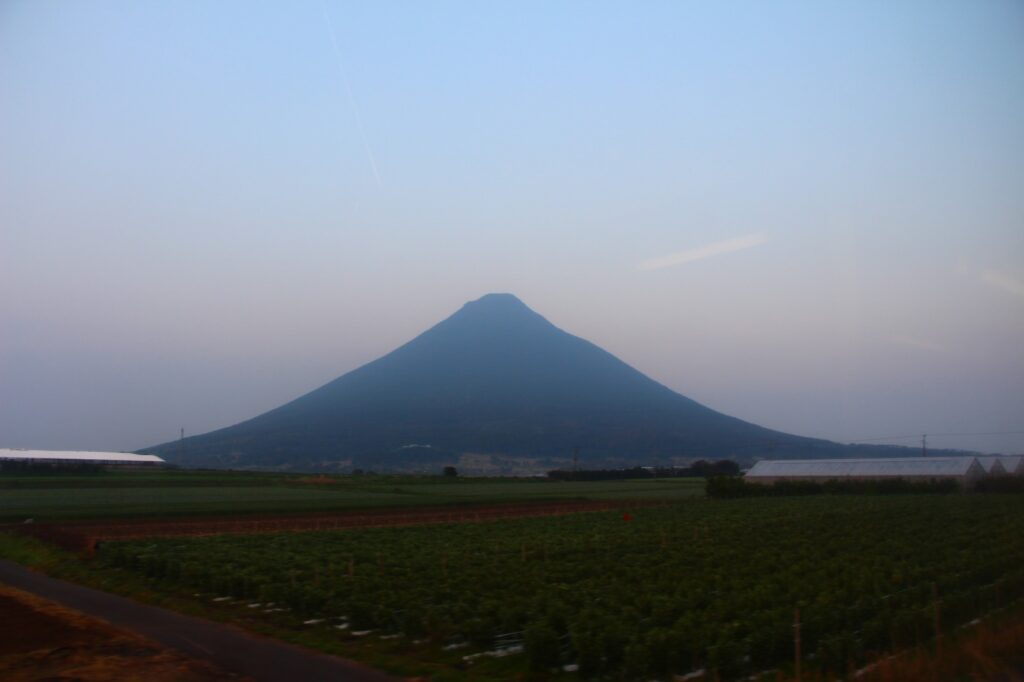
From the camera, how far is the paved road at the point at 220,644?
11.1m

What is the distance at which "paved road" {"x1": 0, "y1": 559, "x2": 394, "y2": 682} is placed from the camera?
11.1 meters

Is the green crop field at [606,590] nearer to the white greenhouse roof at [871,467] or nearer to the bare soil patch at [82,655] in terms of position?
the bare soil patch at [82,655]

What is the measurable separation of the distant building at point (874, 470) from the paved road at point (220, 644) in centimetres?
5916

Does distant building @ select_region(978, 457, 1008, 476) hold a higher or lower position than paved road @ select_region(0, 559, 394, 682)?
higher

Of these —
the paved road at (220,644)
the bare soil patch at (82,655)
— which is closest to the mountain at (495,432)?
the paved road at (220,644)

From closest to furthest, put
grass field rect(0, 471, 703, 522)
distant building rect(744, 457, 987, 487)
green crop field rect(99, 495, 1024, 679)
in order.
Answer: green crop field rect(99, 495, 1024, 679)
grass field rect(0, 471, 703, 522)
distant building rect(744, 457, 987, 487)

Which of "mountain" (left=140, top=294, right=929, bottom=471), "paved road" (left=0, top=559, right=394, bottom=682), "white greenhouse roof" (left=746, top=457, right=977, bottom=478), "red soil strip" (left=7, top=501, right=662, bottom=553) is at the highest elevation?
"mountain" (left=140, top=294, right=929, bottom=471)

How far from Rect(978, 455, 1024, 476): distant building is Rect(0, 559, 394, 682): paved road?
6420cm

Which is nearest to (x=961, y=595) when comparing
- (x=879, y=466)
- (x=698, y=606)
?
(x=698, y=606)

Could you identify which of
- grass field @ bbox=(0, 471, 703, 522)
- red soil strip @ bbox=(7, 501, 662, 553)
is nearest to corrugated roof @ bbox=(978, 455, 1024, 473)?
grass field @ bbox=(0, 471, 703, 522)

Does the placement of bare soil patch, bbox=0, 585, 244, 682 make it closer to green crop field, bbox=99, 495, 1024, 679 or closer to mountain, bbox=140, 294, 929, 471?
green crop field, bbox=99, 495, 1024, 679

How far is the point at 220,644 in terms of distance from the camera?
12.9 metres

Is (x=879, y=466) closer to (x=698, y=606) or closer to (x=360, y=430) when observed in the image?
(x=698, y=606)

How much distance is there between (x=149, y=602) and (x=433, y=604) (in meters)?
6.05
